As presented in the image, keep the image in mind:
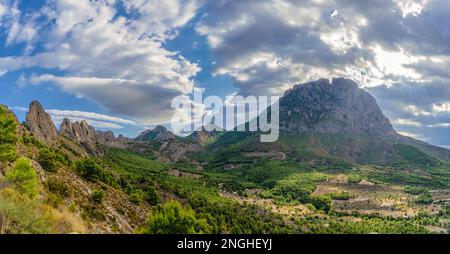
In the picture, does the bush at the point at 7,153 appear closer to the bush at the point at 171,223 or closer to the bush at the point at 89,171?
the bush at the point at 89,171

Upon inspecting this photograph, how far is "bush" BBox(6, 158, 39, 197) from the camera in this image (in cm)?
4816

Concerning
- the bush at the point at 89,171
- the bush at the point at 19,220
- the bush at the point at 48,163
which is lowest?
the bush at the point at 19,220

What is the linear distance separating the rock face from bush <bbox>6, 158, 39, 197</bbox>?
12480 centimetres

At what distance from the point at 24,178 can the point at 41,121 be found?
146 metres

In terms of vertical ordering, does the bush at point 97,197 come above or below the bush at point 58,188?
below

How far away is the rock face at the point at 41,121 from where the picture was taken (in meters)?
169

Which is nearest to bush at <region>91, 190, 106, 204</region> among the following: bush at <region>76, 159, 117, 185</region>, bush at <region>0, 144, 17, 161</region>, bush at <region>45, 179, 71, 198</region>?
bush at <region>45, 179, 71, 198</region>

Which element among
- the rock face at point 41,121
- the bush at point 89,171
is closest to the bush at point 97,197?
the bush at point 89,171

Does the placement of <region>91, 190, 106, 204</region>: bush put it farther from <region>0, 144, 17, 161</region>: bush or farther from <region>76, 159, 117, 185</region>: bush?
<region>76, 159, 117, 185</region>: bush

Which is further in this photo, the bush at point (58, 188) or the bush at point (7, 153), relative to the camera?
the bush at point (7, 153)

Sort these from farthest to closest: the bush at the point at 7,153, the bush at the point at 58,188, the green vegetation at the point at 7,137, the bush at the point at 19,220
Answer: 1. the green vegetation at the point at 7,137
2. the bush at the point at 7,153
3. the bush at the point at 58,188
4. the bush at the point at 19,220

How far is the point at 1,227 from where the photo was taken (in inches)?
1224

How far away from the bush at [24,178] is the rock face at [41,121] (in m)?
125
